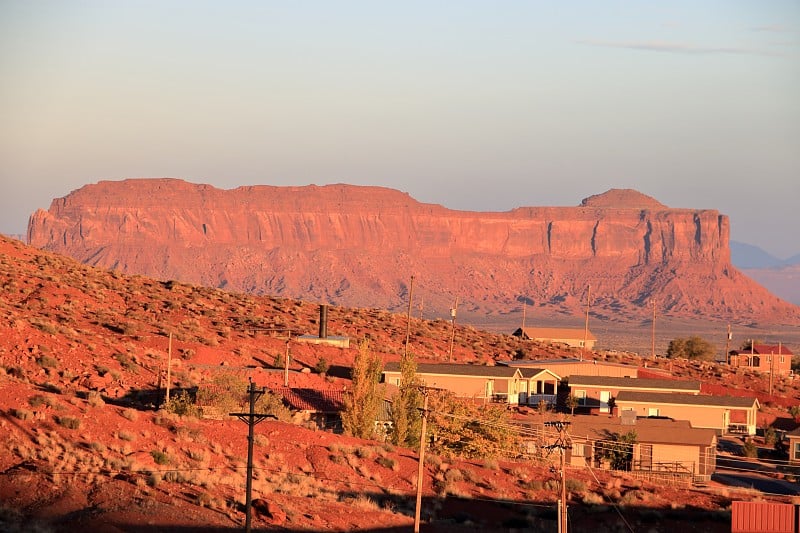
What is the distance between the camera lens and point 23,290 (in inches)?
2955

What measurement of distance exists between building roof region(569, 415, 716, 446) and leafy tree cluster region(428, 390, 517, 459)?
11.1 ft

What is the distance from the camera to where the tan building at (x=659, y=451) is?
55.7 m

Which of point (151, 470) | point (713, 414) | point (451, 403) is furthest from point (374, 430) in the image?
point (713, 414)

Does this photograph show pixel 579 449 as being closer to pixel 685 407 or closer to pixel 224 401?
pixel 685 407

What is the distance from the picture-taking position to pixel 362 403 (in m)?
52.4

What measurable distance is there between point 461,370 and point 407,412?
19.7 metres

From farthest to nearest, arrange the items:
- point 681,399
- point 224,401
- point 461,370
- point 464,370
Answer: point 464,370 → point 461,370 → point 681,399 → point 224,401

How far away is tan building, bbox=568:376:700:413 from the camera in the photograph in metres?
73.6

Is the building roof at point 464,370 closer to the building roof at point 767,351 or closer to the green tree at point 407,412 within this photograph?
the green tree at point 407,412

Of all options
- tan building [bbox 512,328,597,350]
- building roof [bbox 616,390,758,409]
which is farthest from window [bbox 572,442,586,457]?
tan building [bbox 512,328,597,350]

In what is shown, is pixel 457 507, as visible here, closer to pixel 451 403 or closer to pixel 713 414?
pixel 451 403

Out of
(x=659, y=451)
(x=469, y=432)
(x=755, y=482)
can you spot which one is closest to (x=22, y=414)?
(x=469, y=432)

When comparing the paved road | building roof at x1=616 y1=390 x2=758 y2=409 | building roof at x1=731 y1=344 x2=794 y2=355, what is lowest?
the paved road

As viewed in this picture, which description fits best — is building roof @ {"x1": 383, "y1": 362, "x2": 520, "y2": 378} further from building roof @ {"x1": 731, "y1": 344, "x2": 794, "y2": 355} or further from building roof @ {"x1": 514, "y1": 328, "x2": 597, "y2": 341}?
building roof @ {"x1": 731, "y1": 344, "x2": 794, "y2": 355}
